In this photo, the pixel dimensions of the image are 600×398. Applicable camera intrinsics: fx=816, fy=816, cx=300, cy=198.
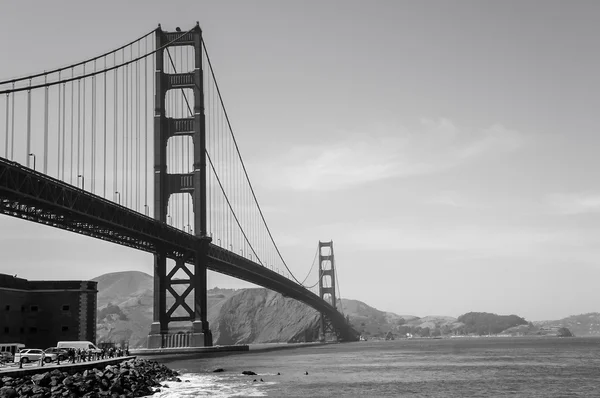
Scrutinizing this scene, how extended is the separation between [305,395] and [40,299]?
3101 cm

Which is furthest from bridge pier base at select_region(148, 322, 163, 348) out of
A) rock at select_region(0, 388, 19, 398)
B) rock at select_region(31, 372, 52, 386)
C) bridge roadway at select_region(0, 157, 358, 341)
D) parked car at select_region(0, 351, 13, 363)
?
rock at select_region(0, 388, 19, 398)

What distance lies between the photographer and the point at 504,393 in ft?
149

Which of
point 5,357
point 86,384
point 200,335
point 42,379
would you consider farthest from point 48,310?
point 42,379

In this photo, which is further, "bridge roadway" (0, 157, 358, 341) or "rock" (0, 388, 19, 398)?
"bridge roadway" (0, 157, 358, 341)

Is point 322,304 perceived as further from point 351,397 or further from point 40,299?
point 351,397

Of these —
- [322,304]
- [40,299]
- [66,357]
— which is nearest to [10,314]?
[40,299]

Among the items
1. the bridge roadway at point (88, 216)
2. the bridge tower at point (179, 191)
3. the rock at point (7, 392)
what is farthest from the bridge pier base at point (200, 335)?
the rock at point (7, 392)

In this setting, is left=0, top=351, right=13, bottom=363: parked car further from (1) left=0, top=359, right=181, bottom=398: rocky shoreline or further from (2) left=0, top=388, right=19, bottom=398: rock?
(2) left=0, top=388, right=19, bottom=398: rock

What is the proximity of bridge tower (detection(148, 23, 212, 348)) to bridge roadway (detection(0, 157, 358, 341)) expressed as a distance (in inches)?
68.8

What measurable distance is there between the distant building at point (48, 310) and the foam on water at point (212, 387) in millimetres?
15933

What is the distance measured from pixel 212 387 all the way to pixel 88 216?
21.5m

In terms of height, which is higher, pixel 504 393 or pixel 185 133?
pixel 185 133

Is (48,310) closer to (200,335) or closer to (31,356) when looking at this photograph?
(31,356)

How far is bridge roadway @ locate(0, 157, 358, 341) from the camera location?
52.2 metres
